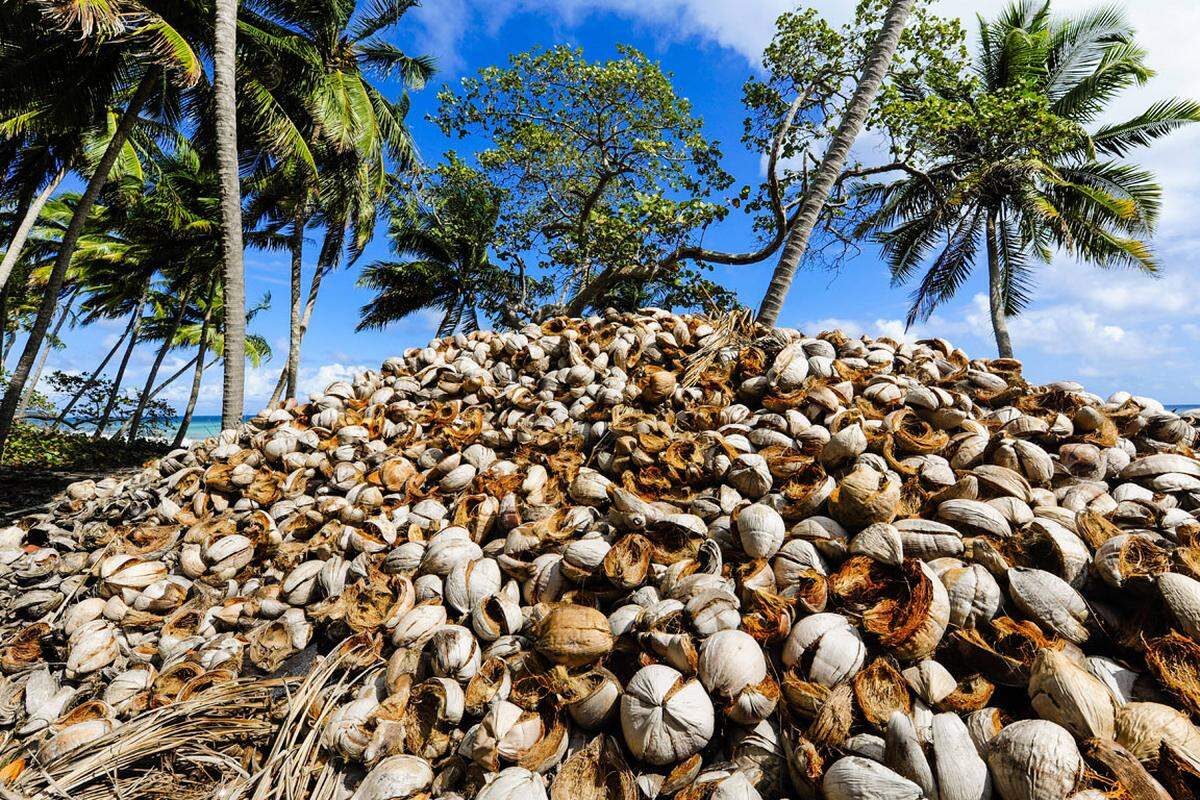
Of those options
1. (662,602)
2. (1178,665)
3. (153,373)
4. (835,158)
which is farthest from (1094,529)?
(153,373)

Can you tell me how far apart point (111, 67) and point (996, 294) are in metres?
19.1

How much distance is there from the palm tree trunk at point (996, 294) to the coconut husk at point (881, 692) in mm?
13910

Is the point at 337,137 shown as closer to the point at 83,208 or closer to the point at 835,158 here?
the point at 83,208

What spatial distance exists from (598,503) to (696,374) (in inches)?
43.7

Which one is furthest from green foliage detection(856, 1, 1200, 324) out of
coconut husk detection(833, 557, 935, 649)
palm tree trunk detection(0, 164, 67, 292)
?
palm tree trunk detection(0, 164, 67, 292)

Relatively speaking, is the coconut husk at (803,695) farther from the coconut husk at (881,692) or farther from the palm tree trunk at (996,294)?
the palm tree trunk at (996,294)

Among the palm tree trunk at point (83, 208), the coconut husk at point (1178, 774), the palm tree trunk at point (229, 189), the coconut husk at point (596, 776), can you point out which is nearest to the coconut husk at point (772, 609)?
the coconut husk at point (596, 776)

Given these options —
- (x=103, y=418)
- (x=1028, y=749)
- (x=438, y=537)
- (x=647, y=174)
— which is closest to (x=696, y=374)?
(x=438, y=537)

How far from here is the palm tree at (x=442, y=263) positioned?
16.0 m

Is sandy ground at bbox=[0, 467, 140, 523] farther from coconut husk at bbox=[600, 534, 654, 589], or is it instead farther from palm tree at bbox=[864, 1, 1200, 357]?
palm tree at bbox=[864, 1, 1200, 357]

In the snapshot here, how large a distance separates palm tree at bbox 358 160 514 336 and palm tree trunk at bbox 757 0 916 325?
39.0ft

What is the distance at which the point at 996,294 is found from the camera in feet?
42.4

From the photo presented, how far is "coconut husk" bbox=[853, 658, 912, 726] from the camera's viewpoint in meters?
1.47

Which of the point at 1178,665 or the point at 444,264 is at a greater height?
the point at 444,264
